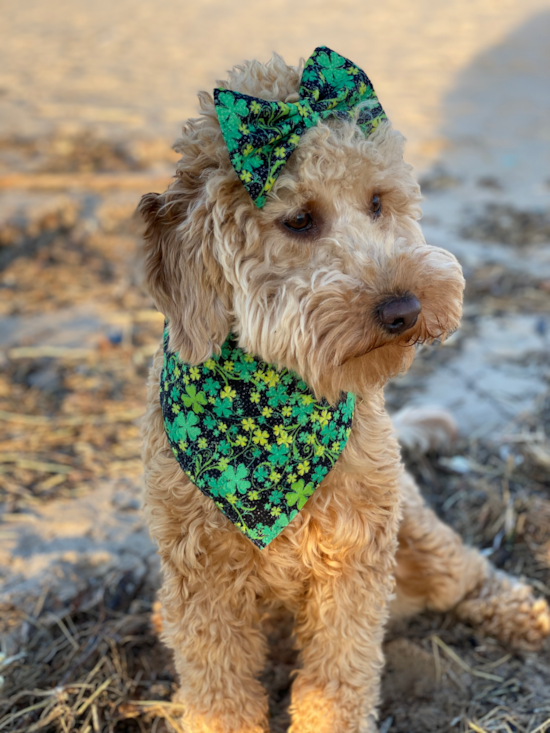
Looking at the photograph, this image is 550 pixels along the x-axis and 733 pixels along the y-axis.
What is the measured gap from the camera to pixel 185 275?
6.13ft

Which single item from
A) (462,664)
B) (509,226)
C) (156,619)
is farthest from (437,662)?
(509,226)

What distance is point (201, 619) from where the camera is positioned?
6.95 ft

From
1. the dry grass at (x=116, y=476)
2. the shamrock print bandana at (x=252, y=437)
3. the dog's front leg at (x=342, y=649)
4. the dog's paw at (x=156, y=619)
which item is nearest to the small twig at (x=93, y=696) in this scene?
the dry grass at (x=116, y=476)

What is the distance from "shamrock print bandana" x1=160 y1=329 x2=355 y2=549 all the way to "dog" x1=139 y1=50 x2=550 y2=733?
45mm

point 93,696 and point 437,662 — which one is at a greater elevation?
point 437,662

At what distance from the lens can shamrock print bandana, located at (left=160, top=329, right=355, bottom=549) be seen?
1.95m

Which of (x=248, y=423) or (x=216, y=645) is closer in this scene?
(x=248, y=423)

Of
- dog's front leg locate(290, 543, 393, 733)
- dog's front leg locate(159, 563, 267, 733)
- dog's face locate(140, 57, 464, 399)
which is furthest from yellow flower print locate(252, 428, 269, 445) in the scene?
dog's front leg locate(290, 543, 393, 733)

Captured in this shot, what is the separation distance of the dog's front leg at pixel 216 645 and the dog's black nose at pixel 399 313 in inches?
35.5

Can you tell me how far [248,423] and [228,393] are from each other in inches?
4.2

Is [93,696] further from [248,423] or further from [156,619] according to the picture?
[248,423]

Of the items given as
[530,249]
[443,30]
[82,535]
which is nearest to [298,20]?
[443,30]

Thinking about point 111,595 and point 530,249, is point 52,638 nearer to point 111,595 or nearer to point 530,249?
point 111,595

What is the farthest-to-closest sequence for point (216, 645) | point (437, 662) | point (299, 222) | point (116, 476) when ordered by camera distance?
point (116, 476) < point (437, 662) < point (216, 645) < point (299, 222)
